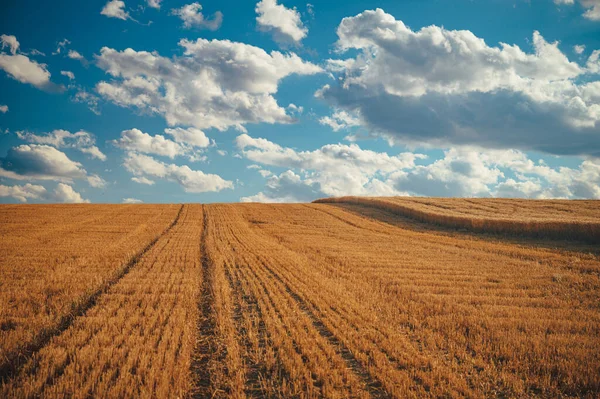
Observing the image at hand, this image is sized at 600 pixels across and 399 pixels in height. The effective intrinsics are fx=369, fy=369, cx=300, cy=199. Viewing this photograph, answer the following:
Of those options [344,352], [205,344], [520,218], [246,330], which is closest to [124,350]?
[205,344]

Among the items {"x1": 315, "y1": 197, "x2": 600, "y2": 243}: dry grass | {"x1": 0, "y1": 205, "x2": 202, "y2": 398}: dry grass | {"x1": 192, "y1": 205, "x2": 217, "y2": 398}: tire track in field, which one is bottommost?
{"x1": 192, "y1": 205, "x2": 217, "y2": 398}: tire track in field

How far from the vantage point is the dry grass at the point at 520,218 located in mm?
24058

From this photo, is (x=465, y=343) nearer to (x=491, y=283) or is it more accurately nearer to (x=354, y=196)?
(x=491, y=283)

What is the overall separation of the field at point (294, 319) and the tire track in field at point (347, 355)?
0.15 ft

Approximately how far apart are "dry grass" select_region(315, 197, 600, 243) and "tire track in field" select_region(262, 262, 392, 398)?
856 inches

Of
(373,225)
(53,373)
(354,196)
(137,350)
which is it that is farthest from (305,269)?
(354,196)

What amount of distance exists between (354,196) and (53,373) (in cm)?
4778

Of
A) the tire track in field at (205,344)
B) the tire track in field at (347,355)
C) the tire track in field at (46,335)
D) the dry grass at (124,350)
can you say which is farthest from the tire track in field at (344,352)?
the tire track in field at (46,335)

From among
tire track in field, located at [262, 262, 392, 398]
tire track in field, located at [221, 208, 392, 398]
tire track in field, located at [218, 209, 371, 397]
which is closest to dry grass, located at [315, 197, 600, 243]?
tire track in field, located at [218, 209, 371, 397]

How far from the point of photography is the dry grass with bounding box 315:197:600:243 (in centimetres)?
2406

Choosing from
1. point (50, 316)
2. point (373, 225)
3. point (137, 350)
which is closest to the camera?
point (137, 350)

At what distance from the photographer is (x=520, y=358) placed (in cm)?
738

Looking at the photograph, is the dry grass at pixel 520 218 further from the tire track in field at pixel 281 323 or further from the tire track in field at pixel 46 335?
the tire track in field at pixel 46 335

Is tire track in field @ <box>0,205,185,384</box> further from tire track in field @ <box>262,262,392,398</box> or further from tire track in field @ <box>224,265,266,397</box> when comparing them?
tire track in field @ <box>262,262,392,398</box>
